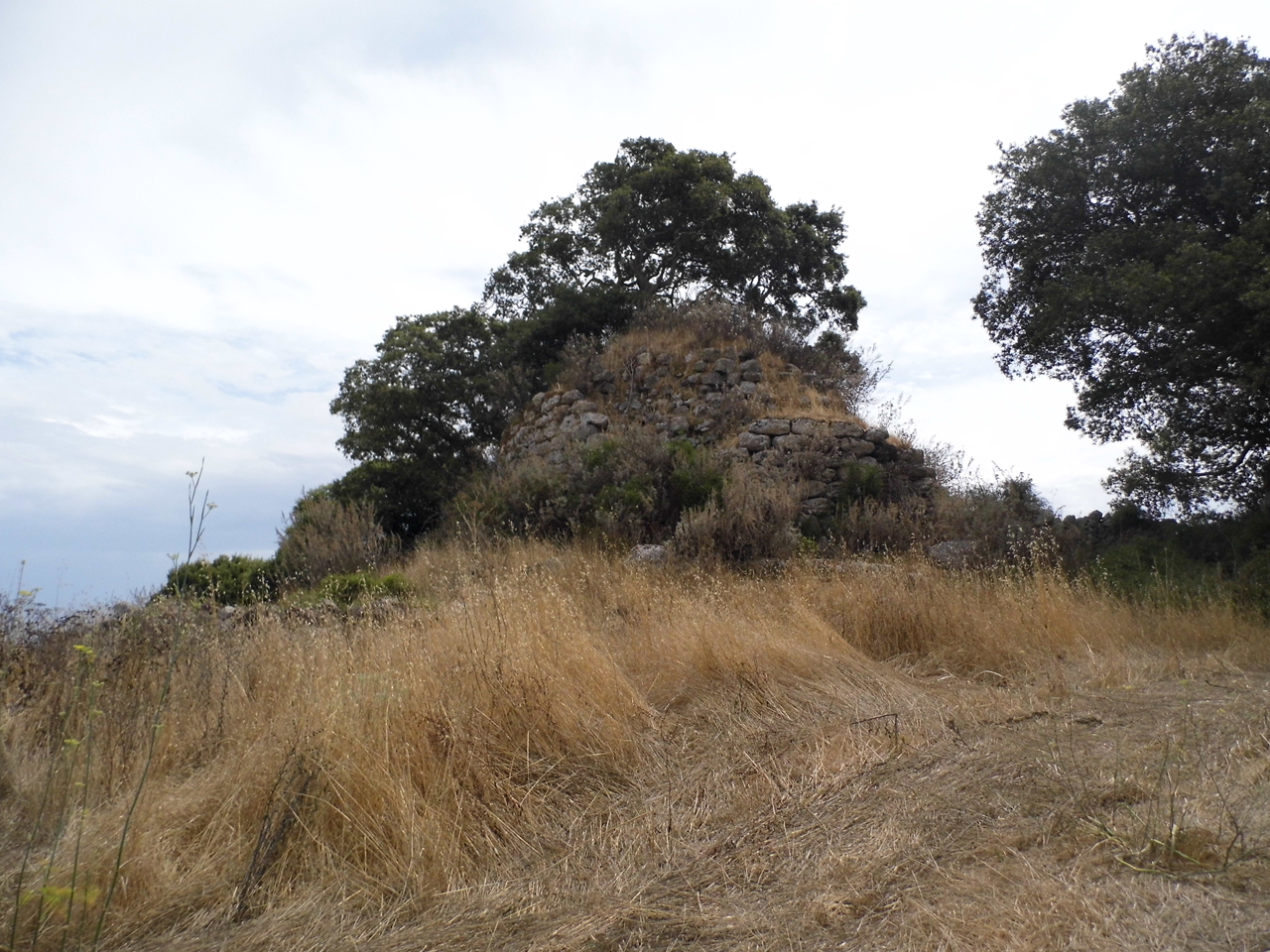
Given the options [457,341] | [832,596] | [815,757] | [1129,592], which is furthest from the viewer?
[457,341]

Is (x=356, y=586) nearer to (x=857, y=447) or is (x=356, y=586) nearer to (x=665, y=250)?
(x=857, y=447)

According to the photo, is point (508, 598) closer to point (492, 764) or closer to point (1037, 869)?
point (492, 764)

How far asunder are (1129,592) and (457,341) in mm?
13972

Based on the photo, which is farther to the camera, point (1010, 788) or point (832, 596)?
point (832, 596)

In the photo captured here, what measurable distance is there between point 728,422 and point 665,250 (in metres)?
6.56

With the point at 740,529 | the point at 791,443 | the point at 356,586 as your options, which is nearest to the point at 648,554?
the point at 740,529

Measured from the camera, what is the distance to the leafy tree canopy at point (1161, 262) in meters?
10.6

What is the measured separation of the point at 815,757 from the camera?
425 centimetres

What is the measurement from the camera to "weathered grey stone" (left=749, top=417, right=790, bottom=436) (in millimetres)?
13773

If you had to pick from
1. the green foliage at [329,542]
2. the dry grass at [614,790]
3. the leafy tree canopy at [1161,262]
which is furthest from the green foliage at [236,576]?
the leafy tree canopy at [1161,262]

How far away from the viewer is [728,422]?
1445 cm

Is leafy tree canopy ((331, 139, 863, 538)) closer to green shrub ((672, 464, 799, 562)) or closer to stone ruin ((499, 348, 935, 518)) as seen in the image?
stone ruin ((499, 348, 935, 518))

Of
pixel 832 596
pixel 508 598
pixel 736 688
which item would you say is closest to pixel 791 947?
pixel 736 688

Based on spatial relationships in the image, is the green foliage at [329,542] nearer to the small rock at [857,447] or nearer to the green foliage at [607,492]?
the green foliage at [607,492]
